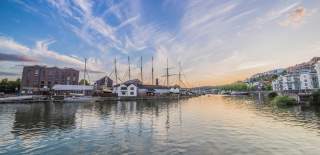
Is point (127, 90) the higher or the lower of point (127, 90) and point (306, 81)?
the lower

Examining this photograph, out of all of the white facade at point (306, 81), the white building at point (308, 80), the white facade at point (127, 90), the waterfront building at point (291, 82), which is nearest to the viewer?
the white facade at point (127, 90)

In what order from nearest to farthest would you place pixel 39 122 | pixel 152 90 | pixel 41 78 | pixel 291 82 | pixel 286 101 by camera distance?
pixel 39 122, pixel 286 101, pixel 41 78, pixel 291 82, pixel 152 90

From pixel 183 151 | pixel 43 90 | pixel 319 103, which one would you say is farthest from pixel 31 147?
pixel 43 90

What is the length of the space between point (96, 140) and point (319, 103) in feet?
201

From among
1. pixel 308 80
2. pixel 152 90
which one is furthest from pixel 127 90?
pixel 308 80

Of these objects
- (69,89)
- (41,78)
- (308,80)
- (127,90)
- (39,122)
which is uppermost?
(41,78)

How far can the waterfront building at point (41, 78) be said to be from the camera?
107 meters

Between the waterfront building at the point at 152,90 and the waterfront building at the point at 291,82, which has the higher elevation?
the waterfront building at the point at 291,82

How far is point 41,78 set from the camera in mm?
110688

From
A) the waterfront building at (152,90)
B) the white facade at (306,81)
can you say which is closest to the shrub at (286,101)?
the white facade at (306,81)

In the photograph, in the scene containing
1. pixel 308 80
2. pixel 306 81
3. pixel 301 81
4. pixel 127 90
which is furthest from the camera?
pixel 301 81

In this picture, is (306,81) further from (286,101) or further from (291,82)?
(286,101)

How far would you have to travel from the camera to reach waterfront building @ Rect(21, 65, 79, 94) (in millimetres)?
107312

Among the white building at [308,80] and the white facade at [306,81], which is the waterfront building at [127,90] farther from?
the white facade at [306,81]
